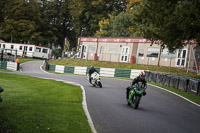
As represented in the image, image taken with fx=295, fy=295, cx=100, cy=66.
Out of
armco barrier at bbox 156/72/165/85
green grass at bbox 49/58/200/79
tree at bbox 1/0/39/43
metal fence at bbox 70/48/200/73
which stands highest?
tree at bbox 1/0/39/43

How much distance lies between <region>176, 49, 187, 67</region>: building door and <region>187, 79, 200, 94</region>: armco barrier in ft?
44.7

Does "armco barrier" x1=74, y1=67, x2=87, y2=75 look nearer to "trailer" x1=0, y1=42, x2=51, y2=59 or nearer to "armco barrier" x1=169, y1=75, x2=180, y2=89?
"armco barrier" x1=169, y1=75, x2=180, y2=89

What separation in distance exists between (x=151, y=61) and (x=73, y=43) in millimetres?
45984

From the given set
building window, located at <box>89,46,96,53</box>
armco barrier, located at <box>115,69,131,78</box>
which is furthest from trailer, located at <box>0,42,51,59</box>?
armco barrier, located at <box>115,69,131,78</box>

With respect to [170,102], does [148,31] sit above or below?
above

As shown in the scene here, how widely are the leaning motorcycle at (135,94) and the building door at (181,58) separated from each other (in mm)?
22554

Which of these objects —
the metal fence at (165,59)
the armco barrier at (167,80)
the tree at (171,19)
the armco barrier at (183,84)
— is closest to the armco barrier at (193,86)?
the armco barrier at (183,84)

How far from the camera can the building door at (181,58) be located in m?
33.9

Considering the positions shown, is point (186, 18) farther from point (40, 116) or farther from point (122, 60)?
point (122, 60)

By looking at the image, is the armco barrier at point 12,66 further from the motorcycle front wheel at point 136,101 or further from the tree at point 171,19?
the motorcycle front wheel at point 136,101

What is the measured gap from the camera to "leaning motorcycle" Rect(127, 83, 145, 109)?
11.8 m

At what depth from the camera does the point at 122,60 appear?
40.7 metres

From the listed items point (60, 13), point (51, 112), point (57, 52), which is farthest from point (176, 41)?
point (57, 52)

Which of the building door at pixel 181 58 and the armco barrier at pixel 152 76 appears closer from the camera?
the armco barrier at pixel 152 76
